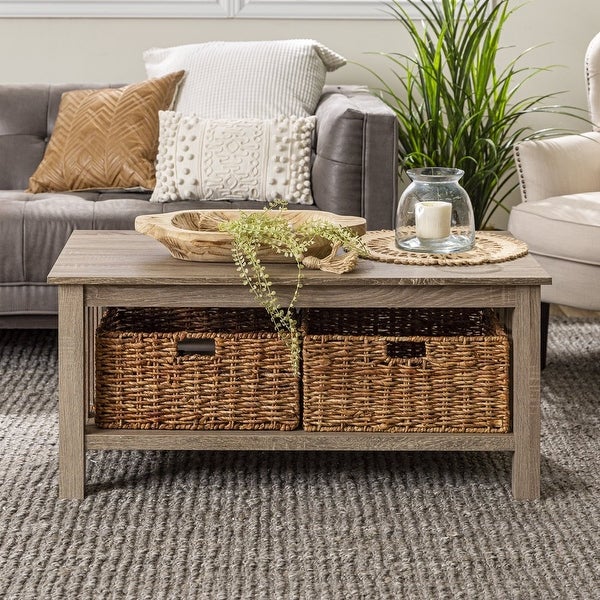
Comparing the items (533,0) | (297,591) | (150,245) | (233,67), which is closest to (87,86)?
(233,67)

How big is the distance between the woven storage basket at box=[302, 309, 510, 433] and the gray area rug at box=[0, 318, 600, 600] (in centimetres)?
15

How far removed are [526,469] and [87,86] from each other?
209 cm

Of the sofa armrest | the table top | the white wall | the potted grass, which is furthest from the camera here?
the white wall

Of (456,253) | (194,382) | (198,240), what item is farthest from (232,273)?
(456,253)

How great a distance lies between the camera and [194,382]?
6.52 ft

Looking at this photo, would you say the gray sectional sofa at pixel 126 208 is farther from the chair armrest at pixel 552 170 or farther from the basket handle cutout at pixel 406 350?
the basket handle cutout at pixel 406 350

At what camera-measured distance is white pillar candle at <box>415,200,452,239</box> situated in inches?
80.5

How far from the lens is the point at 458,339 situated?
1.95 metres

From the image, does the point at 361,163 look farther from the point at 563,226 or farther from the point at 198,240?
the point at 198,240

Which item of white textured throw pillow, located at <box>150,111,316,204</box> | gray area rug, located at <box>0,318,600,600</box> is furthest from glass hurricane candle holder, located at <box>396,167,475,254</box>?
white textured throw pillow, located at <box>150,111,316,204</box>

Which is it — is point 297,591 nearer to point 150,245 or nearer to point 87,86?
point 150,245

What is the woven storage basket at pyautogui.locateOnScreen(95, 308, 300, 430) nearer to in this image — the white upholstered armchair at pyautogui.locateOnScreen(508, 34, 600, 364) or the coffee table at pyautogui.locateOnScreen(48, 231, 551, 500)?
the coffee table at pyautogui.locateOnScreen(48, 231, 551, 500)

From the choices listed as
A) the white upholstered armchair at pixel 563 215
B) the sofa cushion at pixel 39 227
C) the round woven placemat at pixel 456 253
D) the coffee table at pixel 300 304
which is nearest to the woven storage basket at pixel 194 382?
the coffee table at pixel 300 304

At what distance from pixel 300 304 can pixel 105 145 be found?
142 cm
